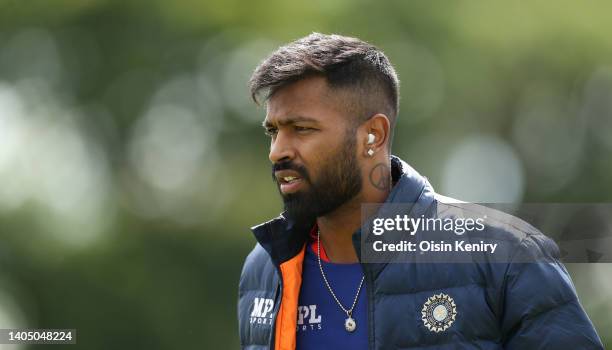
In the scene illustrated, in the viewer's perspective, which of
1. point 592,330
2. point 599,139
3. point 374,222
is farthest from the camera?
point 599,139

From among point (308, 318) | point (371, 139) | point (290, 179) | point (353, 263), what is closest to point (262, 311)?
point (308, 318)

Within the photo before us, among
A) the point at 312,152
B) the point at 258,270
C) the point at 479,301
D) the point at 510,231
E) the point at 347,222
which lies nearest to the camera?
the point at 479,301

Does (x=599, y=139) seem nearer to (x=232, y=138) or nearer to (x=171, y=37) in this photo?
(x=232, y=138)

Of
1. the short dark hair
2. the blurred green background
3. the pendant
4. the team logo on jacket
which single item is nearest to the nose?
the short dark hair

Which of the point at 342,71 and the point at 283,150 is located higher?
the point at 342,71

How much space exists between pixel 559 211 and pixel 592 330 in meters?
1.69

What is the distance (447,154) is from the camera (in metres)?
14.3

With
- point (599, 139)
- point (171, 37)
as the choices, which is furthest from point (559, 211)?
point (171, 37)

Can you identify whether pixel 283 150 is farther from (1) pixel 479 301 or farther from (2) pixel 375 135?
(1) pixel 479 301

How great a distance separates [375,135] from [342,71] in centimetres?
30

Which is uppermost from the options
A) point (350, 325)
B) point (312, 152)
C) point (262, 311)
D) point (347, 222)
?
point (312, 152)

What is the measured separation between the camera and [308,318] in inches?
191

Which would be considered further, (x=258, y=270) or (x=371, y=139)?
(x=258, y=270)

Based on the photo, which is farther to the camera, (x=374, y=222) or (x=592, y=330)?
(x=374, y=222)
